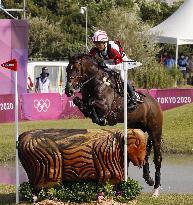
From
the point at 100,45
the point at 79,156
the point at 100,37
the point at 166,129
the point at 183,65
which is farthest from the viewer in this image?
the point at 183,65

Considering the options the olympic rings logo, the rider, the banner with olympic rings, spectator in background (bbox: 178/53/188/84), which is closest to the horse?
the rider

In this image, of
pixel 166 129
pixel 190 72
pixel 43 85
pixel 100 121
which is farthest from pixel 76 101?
pixel 190 72

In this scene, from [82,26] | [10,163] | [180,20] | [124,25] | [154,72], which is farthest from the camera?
[82,26]

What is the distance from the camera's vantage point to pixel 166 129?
76.4ft

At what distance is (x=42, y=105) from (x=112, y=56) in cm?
1587

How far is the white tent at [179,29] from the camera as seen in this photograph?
43.2 metres

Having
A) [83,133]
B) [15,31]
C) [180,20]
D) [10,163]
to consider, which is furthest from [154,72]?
[83,133]

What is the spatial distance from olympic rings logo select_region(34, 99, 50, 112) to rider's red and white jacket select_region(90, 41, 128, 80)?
602 inches

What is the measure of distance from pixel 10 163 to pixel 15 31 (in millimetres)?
10618

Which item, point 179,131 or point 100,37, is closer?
point 100,37

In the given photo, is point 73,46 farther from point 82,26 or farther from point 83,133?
point 83,133

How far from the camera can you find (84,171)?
10734 mm

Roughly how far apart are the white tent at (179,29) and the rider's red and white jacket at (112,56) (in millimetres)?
31188

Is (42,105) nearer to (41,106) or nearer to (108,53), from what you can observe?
(41,106)
